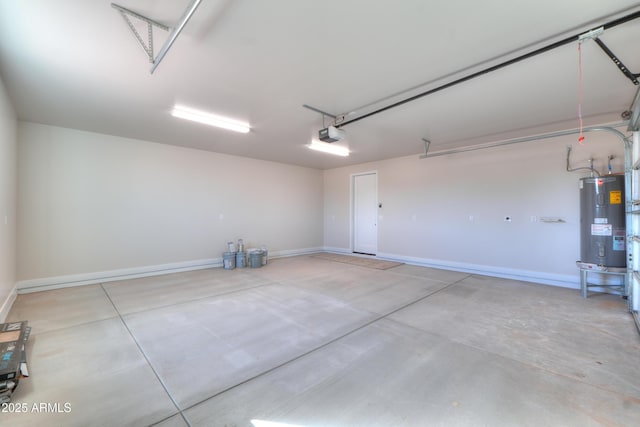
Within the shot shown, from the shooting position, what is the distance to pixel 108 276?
16.7 feet

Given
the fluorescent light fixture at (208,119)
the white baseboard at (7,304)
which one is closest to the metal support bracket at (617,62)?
the fluorescent light fixture at (208,119)

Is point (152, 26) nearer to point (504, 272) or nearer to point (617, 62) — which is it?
point (617, 62)

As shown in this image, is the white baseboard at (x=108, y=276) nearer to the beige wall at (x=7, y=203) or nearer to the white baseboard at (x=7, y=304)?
the white baseboard at (x=7, y=304)

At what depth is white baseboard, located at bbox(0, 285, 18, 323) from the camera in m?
3.22

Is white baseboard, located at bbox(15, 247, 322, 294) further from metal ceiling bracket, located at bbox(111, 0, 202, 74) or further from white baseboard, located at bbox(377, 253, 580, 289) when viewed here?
white baseboard, located at bbox(377, 253, 580, 289)

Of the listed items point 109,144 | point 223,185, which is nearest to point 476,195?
point 223,185

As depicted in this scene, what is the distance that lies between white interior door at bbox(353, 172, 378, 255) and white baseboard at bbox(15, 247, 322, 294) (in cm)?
410

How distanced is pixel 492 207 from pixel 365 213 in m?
3.37

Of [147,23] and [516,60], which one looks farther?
[516,60]

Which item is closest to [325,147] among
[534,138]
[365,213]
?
[365,213]

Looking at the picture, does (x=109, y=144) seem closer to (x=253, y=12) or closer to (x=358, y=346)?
(x=253, y=12)

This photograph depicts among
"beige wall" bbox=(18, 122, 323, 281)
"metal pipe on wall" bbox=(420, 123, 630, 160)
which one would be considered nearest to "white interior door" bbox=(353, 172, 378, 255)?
"metal pipe on wall" bbox=(420, 123, 630, 160)

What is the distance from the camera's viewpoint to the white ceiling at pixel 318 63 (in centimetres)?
204

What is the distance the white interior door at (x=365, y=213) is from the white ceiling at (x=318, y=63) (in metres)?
3.35
